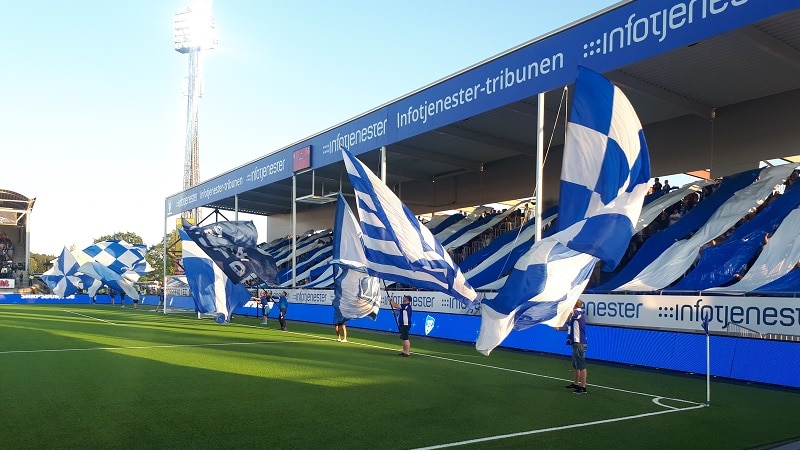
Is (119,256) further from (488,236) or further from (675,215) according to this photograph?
(675,215)

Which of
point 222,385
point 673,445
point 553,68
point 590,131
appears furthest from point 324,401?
point 553,68

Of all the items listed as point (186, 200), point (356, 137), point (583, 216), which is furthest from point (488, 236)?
point (186, 200)

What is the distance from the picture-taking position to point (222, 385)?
37.6 feet

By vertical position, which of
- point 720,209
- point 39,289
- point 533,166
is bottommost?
point 39,289

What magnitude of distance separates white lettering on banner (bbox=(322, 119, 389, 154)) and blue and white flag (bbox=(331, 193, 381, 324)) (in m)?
5.99

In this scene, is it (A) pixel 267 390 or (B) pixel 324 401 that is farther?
(A) pixel 267 390

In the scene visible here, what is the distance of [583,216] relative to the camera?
34.6 feet

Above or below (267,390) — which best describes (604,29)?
above

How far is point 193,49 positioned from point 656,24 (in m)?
60.5

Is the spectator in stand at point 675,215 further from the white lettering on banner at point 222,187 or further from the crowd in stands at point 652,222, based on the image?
the white lettering on banner at point 222,187

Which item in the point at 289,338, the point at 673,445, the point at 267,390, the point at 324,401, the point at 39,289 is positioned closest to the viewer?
the point at 673,445

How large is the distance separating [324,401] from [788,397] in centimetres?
798

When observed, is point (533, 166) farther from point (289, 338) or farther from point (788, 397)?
point (788, 397)

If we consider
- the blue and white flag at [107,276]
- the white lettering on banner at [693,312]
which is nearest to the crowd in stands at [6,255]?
the blue and white flag at [107,276]
